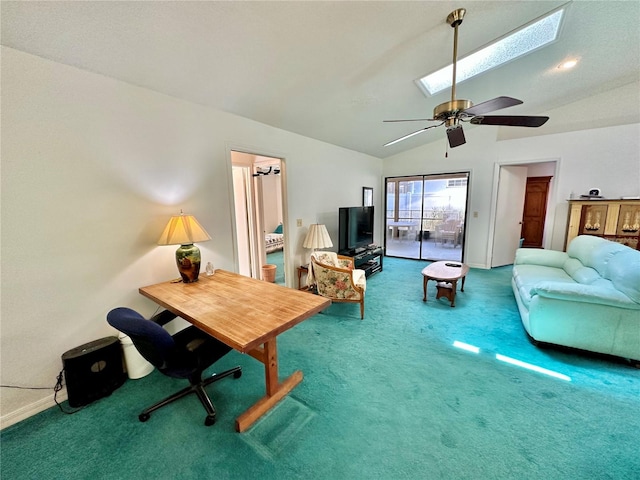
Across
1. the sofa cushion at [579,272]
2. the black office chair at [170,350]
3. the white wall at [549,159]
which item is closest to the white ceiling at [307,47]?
the white wall at [549,159]

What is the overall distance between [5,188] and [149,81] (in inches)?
50.5

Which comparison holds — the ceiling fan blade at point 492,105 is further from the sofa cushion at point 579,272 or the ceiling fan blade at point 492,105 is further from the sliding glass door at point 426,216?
the sliding glass door at point 426,216

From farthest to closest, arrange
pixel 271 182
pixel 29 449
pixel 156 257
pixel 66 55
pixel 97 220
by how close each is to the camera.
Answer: pixel 271 182 → pixel 156 257 → pixel 97 220 → pixel 66 55 → pixel 29 449

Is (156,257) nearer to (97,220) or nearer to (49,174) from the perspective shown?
(97,220)

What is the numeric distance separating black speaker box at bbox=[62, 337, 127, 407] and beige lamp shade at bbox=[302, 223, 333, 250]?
242 cm

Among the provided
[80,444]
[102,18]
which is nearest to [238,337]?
[80,444]

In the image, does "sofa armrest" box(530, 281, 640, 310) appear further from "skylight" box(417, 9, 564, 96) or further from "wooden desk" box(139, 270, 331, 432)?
"skylight" box(417, 9, 564, 96)

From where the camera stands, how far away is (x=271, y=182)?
20.9ft

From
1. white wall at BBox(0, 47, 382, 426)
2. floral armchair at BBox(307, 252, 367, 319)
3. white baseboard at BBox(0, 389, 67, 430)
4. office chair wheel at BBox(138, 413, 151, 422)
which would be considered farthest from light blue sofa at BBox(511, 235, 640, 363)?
white baseboard at BBox(0, 389, 67, 430)

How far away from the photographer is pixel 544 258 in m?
3.74

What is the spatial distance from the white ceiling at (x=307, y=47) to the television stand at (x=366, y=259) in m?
2.27

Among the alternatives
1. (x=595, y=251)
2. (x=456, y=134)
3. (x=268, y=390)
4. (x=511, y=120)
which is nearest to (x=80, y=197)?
(x=268, y=390)

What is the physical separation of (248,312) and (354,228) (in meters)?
3.18

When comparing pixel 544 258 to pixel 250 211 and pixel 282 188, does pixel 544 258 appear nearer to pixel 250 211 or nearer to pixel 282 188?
pixel 282 188
